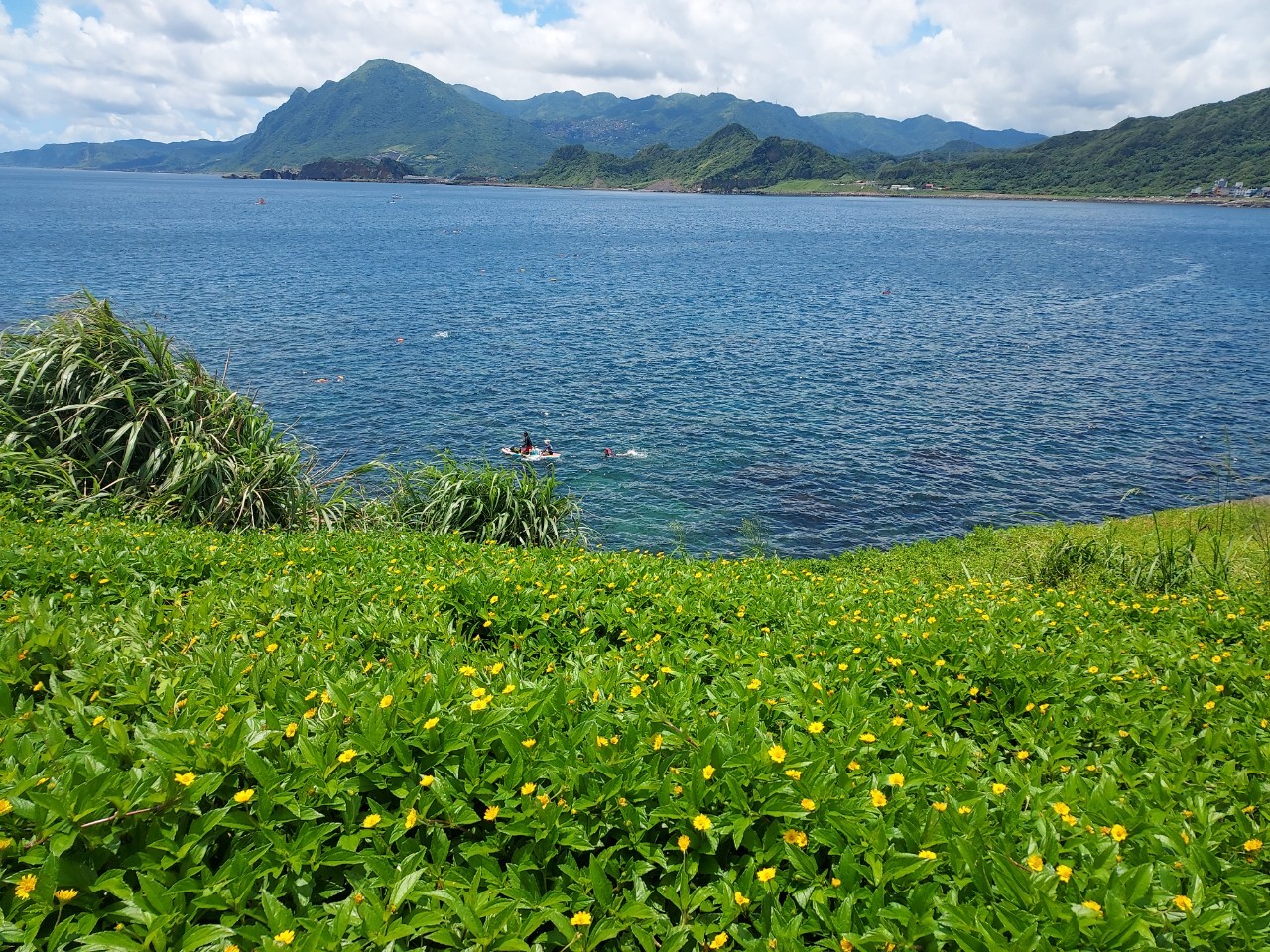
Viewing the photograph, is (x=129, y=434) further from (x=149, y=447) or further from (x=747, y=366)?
(x=747, y=366)

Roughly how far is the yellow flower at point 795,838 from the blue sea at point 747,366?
17.2 m

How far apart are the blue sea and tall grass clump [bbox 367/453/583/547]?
16.1ft

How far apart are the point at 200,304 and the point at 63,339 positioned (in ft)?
138

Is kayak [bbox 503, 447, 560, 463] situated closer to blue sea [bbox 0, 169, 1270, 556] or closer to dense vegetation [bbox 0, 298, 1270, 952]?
blue sea [bbox 0, 169, 1270, 556]

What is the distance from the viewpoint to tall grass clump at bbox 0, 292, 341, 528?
39.9 ft

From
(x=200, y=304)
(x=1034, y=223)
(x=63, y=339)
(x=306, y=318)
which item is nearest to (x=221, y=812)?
(x=63, y=339)

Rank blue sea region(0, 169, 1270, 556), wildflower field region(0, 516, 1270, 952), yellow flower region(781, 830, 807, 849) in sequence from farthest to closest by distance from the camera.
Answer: blue sea region(0, 169, 1270, 556), yellow flower region(781, 830, 807, 849), wildflower field region(0, 516, 1270, 952)

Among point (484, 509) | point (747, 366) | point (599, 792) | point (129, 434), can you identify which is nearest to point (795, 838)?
point (599, 792)

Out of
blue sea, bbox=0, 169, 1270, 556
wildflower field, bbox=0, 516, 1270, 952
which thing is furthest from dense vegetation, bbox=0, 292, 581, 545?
wildflower field, bbox=0, 516, 1270, 952

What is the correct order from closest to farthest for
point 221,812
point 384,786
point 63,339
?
point 221,812 → point 384,786 → point 63,339

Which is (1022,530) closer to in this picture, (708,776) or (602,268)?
(708,776)

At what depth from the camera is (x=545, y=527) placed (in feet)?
49.5

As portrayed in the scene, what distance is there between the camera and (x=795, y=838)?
304 centimetres

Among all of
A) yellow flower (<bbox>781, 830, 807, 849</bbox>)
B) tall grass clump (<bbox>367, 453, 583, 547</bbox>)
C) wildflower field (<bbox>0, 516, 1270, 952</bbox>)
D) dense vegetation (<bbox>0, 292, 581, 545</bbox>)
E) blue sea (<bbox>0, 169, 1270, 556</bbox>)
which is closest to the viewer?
wildflower field (<bbox>0, 516, 1270, 952</bbox>)
